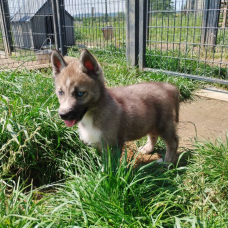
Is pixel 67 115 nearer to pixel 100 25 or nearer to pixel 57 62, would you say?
pixel 57 62

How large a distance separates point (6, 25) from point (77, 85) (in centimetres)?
816

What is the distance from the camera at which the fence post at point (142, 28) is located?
5.94 m

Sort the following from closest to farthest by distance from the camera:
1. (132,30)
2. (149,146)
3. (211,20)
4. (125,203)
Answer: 1. (125,203)
2. (149,146)
3. (132,30)
4. (211,20)

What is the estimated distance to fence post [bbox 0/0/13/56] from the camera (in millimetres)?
9000

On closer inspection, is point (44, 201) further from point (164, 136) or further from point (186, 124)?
point (186, 124)

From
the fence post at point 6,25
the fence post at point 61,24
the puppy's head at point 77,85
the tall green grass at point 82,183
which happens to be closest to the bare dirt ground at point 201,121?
the tall green grass at point 82,183

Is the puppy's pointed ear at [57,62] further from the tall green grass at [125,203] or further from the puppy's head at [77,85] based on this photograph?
the tall green grass at [125,203]

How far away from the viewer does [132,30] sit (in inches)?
246

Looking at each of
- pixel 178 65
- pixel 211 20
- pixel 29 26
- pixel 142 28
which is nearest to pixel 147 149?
pixel 178 65

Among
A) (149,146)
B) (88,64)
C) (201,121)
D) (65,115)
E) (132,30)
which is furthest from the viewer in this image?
(132,30)

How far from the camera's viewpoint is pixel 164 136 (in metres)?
3.29

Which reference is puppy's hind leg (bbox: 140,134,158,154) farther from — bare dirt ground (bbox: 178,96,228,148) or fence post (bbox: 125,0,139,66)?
fence post (bbox: 125,0,139,66)

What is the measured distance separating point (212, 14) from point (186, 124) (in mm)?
4831

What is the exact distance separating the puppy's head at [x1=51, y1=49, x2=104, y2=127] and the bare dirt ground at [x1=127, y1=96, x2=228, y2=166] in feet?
4.11
